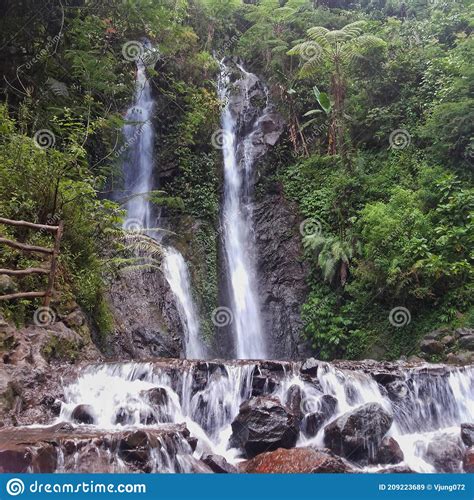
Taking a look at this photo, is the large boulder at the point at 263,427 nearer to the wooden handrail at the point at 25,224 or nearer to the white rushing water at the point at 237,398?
the white rushing water at the point at 237,398

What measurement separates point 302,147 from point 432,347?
30.0 feet

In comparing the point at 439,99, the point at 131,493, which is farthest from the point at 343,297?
the point at 131,493

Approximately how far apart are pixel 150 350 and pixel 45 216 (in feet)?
13.2

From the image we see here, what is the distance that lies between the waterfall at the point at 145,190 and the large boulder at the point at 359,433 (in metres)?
6.26

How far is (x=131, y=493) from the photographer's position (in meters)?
3.05

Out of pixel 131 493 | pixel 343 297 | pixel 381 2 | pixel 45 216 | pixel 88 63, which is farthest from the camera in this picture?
pixel 381 2

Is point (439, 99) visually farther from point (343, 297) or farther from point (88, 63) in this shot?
point (88, 63)

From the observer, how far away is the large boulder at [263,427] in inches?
216

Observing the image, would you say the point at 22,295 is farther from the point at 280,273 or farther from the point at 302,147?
the point at 302,147

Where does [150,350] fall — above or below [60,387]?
above

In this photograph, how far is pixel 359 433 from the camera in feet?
18.6

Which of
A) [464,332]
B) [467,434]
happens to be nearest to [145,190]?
[464,332]

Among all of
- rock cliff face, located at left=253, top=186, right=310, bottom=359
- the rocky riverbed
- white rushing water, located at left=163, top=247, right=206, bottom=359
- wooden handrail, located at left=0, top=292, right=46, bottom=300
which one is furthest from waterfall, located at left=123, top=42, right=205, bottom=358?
the rocky riverbed

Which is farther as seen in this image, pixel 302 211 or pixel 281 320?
pixel 302 211
